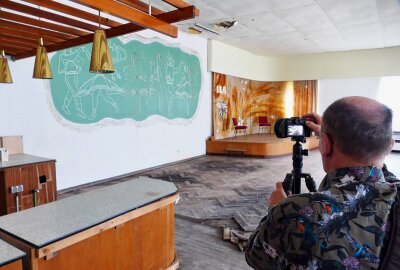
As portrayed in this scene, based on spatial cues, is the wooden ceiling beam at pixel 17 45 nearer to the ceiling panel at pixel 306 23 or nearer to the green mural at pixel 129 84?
the green mural at pixel 129 84

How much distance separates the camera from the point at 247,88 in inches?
404

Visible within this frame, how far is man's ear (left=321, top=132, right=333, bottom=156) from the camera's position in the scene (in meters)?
0.92

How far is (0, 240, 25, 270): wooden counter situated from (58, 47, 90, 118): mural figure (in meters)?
3.85

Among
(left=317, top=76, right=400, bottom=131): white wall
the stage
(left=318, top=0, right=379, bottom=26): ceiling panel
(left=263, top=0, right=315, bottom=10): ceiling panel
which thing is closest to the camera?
(left=263, top=0, right=315, bottom=10): ceiling panel

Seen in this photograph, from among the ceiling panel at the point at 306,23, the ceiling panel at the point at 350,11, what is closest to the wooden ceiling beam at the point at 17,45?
the ceiling panel at the point at 306,23

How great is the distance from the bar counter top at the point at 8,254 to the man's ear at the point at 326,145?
1325 millimetres

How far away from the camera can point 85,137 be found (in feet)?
17.0

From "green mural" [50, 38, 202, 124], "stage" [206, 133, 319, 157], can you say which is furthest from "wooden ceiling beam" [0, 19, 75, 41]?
"stage" [206, 133, 319, 157]

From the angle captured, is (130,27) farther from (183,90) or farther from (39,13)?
(183,90)

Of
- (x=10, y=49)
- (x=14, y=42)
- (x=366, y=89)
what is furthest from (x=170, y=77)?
(x=366, y=89)

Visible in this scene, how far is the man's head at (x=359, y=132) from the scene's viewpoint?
85 centimetres

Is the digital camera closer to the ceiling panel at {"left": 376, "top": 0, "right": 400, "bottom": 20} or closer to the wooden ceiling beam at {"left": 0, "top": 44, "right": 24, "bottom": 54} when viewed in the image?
the wooden ceiling beam at {"left": 0, "top": 44, "right": 24, "bottom": 54}

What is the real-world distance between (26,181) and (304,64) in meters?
→ 9.59

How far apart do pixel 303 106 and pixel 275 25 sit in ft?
14.9
